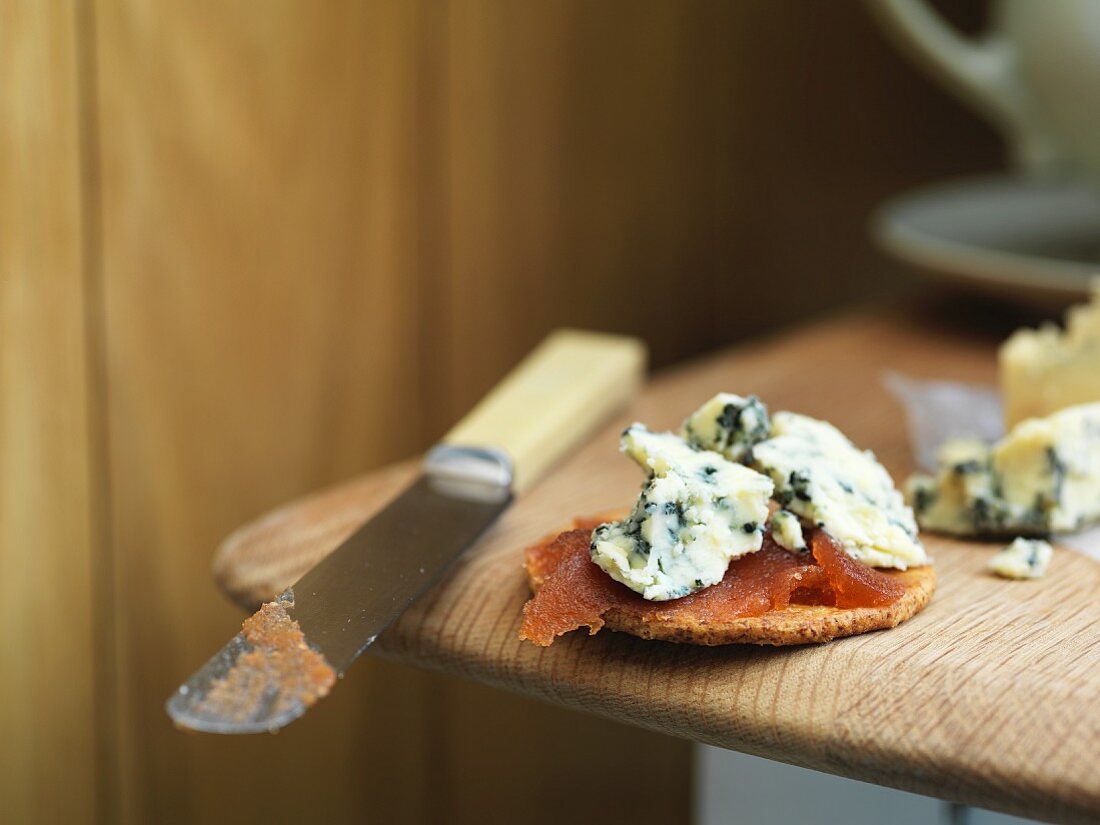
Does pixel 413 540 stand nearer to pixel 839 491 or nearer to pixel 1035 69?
pixel 839 491

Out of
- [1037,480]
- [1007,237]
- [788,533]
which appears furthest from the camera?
[1007,237]

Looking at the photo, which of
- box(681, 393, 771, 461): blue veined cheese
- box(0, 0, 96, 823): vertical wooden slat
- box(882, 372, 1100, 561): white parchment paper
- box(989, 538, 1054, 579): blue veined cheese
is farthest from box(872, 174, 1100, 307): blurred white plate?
box(0, 0, 96, 823): vertical wooden slat

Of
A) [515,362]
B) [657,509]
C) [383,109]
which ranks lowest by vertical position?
[515,362]

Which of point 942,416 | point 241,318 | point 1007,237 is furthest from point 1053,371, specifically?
point 241,318

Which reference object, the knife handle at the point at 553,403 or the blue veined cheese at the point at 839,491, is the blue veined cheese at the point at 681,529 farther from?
the knife handle at the point at 553,403

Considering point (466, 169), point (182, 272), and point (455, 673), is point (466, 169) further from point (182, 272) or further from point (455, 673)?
point (455, 673)

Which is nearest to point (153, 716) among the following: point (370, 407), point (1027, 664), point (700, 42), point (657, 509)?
point (370, 407)
